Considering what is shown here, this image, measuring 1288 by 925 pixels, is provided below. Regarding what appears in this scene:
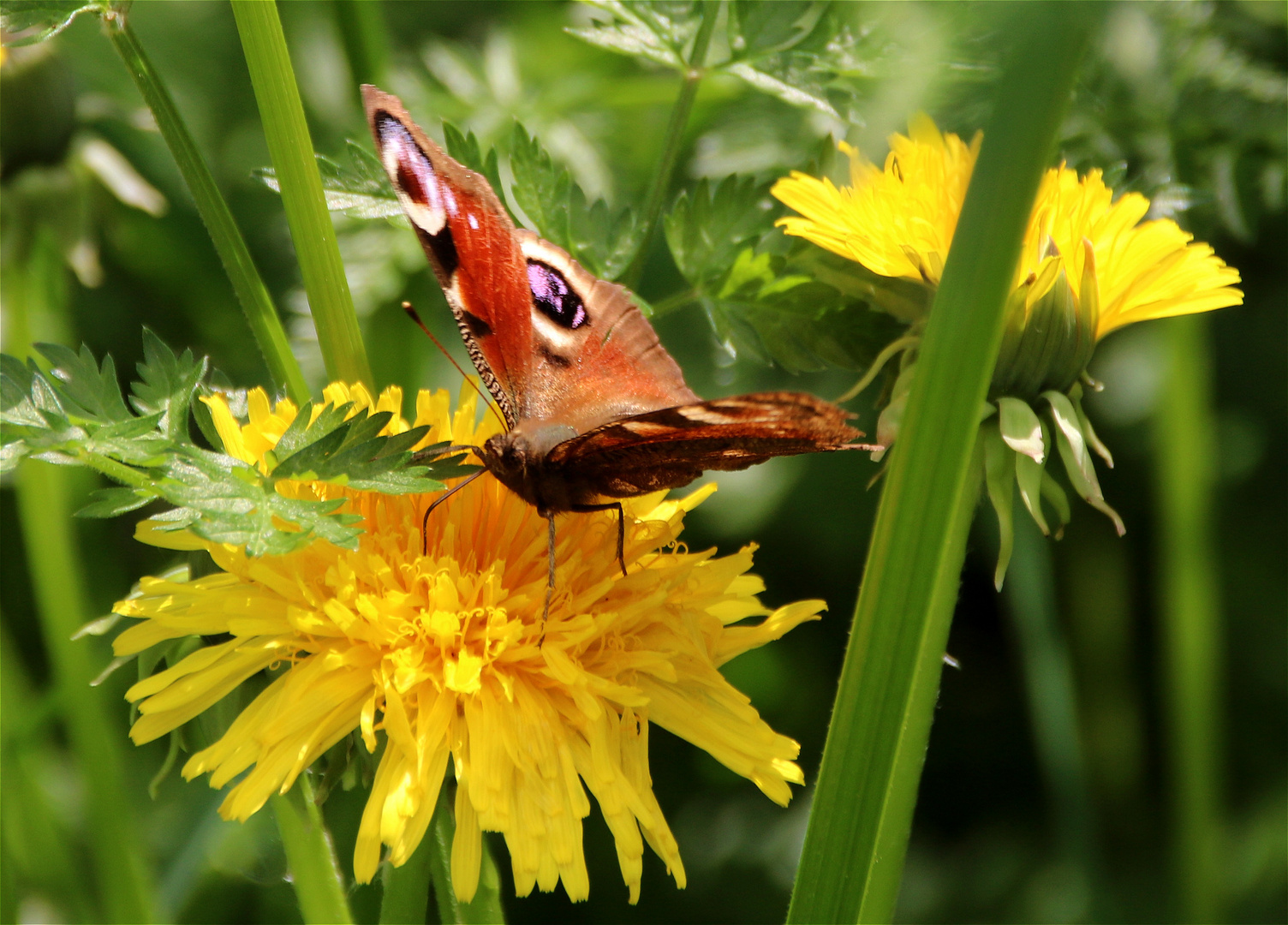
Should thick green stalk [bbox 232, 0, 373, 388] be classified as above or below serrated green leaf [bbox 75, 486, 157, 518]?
above

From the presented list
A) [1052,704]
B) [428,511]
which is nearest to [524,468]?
[428,511]

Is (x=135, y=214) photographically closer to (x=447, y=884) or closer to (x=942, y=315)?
(x=447, y=884)

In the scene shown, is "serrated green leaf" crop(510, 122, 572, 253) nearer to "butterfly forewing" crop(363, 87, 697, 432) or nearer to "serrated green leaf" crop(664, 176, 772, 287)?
"butterfly forewing" crop(363, 87, 697, 432)

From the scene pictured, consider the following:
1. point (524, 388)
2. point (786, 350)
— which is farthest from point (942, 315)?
point (524, 388)

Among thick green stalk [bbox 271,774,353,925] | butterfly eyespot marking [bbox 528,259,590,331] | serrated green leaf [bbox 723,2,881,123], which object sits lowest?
thick green stalk [bbox 271,774,353,925]

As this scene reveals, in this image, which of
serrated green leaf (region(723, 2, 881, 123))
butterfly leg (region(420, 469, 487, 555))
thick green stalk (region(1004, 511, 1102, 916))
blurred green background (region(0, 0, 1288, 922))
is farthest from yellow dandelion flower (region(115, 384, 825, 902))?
thick green stalk (region(1004, 511, 1102, 916))

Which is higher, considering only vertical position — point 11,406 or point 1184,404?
point 1184,404
